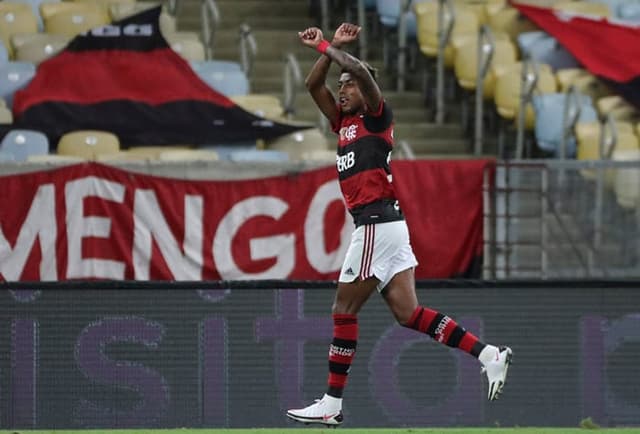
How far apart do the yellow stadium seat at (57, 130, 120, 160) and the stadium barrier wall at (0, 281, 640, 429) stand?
5325 mm

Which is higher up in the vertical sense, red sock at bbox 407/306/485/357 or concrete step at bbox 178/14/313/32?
red sock at bbox 407/306/485/357

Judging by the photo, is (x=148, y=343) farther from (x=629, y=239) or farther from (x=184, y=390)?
(x=629, y=239)

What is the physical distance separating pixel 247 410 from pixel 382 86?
9601 mm

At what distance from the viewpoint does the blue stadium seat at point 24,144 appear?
50.1 ft

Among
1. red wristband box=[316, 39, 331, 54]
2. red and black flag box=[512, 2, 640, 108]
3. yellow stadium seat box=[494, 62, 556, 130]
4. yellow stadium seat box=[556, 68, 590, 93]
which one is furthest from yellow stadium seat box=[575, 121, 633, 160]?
red wristband box=[316, 39, 331, 54]

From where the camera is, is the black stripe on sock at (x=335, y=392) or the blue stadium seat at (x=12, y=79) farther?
the blue stadium seat at (x=12, y=79)

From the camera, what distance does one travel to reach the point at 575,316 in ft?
34.3

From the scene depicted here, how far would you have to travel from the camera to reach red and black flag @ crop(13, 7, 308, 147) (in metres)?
15.8

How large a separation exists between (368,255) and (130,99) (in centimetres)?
728

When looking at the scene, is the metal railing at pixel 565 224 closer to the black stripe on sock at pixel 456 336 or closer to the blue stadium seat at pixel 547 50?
the blue stadium seat at pixel 547 50

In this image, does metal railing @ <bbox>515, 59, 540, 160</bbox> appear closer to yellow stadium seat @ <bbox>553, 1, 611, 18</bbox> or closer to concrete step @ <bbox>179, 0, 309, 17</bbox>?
yellow stadium seat @ <bbox>553, 1, 611, 18</bbox>

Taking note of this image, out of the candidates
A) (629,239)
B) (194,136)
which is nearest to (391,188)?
(629,239)

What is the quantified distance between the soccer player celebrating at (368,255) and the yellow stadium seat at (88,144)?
6.68m

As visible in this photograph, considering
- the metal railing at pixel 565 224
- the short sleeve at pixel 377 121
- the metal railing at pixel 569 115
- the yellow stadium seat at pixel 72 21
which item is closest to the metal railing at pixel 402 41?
the metal railing at pixel 569 115
